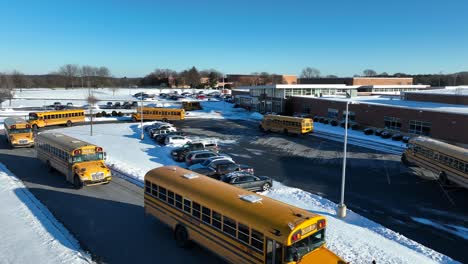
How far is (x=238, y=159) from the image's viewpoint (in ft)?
102

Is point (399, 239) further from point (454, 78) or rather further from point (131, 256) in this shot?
point (454, 78)

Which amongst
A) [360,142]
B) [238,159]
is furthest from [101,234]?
[360,142]

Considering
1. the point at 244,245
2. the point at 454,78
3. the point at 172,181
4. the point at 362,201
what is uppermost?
the point at 454,78


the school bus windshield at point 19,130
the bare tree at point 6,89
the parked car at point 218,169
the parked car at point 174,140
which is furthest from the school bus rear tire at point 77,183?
the bare tree at point 6,89

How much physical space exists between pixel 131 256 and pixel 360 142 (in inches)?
1369

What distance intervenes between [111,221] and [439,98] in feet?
181

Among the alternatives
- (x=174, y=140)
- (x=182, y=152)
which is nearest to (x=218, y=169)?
(x=182, y=152)

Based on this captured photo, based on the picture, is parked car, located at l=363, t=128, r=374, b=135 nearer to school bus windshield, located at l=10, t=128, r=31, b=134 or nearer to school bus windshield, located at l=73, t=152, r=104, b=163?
school bus windshield, located at l=73, t=152, r=104, b=163

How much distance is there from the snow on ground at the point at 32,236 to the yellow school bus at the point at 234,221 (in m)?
3.73

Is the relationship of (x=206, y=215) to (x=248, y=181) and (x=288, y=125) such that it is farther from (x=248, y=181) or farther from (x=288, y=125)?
(x=288, y=125)

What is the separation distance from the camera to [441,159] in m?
24.1

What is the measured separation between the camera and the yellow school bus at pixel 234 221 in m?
9.65

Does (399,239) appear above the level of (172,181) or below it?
below

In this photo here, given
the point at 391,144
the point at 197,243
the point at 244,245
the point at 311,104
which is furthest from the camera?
the point at 311,104
